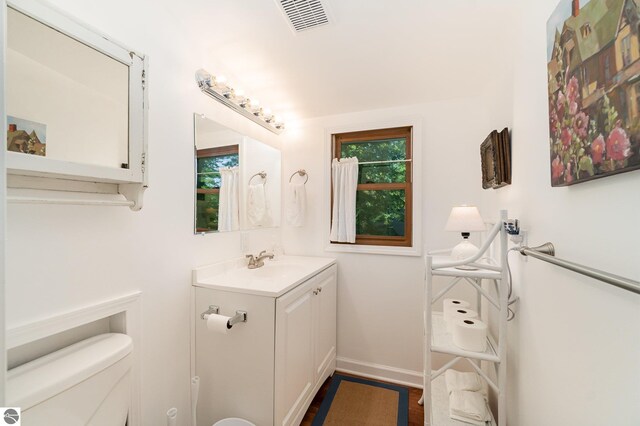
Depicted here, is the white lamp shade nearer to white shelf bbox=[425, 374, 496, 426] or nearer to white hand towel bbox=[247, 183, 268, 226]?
white shelf bbox=[425, 374, 496, 426]

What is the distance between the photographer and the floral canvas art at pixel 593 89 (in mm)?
460

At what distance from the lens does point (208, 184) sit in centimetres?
158

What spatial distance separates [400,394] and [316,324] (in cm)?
90

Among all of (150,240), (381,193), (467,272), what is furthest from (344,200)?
(150,240)

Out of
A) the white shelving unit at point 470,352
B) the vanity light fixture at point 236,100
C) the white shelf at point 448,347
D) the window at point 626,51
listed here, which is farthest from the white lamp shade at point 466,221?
the vanity light fixture at point 236,100

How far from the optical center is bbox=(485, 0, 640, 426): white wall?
52cm

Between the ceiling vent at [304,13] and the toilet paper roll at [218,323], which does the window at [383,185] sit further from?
the toilet paper roll at [218,323]

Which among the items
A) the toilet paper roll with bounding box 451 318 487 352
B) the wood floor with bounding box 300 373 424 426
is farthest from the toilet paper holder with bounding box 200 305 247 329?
the toilet paper roll with bounding box 451 318 487 352

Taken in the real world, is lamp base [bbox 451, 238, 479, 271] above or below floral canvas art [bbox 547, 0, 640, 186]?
below

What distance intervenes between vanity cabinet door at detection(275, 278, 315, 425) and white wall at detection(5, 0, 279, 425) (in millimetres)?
557

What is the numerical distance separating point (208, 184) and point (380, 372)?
80.9 inches

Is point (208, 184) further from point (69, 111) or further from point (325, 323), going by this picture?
point (325, 323)

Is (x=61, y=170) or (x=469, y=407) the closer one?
(x=61, y=170)

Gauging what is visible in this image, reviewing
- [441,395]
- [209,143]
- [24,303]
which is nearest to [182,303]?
[24,303]
